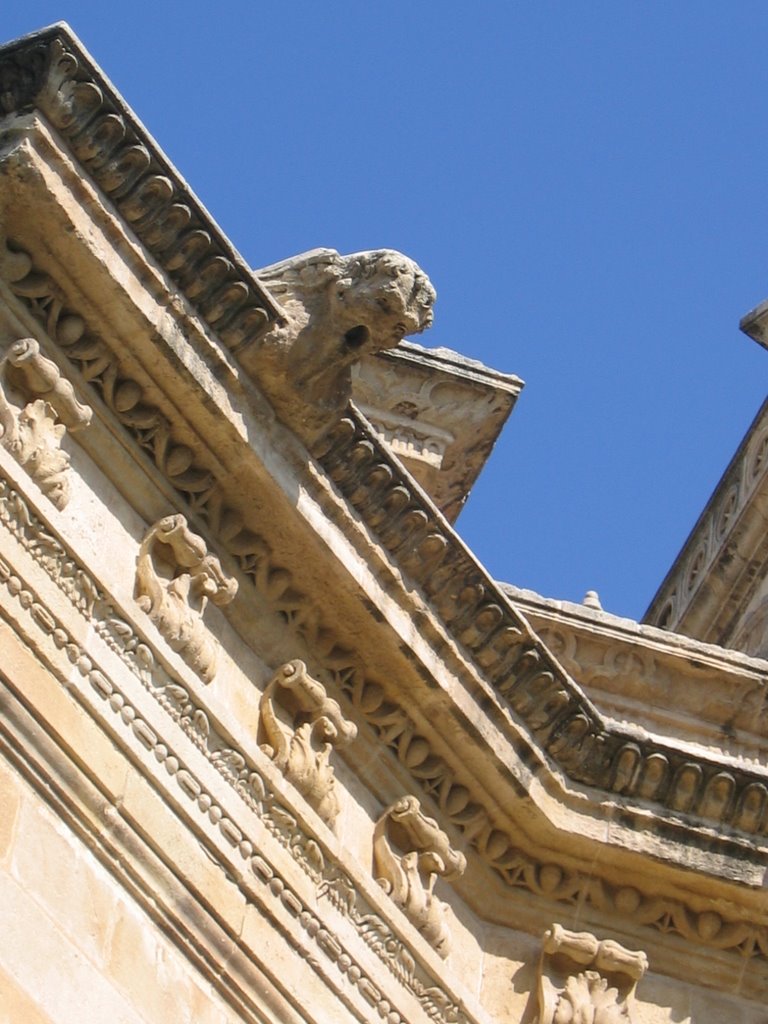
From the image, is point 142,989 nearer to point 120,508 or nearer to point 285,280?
point 120,508

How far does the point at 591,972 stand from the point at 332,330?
2422mm

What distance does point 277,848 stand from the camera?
9016 mm

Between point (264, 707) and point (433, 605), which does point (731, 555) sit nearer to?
point (433, 605)

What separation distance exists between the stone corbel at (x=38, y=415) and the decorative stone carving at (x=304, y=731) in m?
1.07

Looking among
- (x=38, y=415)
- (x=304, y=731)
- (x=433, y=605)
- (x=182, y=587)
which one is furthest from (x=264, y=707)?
(x=38, y=415)

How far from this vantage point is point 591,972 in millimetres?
9914

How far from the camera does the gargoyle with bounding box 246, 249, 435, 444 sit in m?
9.35

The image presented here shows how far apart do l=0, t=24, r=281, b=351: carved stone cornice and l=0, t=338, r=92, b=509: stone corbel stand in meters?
0.57

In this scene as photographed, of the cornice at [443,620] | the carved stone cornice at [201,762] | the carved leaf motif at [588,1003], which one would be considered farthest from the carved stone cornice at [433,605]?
the carved stone cornice at [201,762]

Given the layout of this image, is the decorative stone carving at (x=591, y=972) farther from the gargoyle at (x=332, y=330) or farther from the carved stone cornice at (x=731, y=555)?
the carved stone cornice at (x=731, y=555)

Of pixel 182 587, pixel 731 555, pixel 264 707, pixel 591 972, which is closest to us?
pixel 182 587

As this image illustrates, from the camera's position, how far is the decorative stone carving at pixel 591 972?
9.81 meters

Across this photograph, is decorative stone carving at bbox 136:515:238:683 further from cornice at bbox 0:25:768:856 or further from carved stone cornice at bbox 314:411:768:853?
carved stone cornice at bbox 314:411:768:853

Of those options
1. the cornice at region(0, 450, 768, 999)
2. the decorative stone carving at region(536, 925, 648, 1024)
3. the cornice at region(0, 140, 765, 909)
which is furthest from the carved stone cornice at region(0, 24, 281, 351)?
the decorative stone carving at region(536, 925, 648, 1024)
